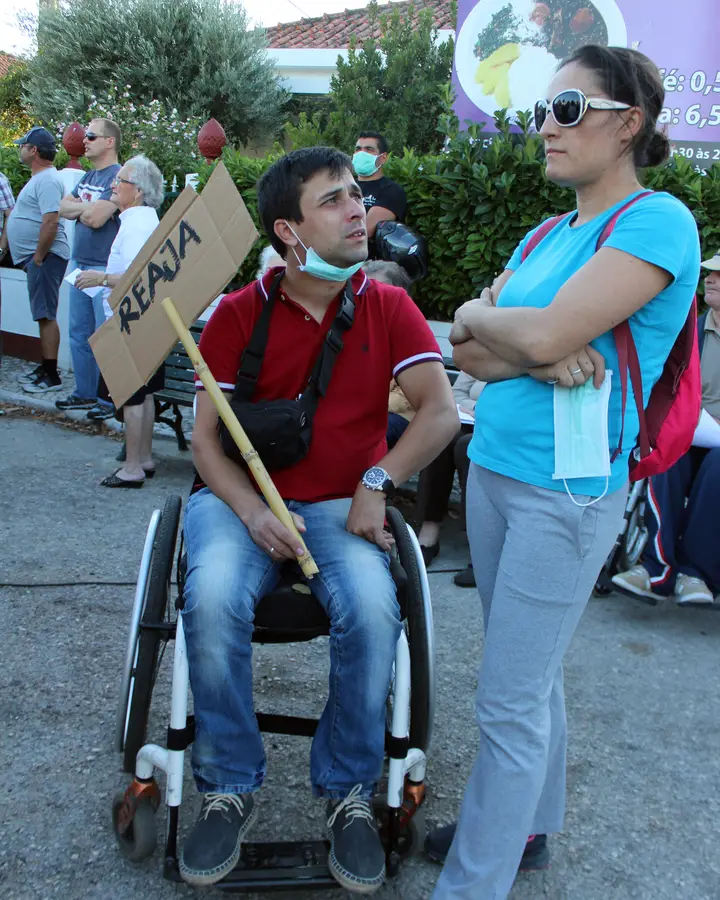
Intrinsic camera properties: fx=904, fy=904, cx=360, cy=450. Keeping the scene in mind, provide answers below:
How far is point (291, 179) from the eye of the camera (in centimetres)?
255

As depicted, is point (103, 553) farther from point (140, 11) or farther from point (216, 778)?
point (140, 11)

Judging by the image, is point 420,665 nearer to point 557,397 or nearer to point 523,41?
point 557,397

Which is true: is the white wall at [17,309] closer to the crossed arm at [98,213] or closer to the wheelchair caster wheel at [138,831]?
the crossed arm at [98,213]

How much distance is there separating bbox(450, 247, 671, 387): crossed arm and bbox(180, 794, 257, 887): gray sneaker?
1.19 m

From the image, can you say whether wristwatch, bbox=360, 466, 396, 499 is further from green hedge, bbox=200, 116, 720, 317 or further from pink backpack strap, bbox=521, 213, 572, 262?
green hedge, bbox=200, 116, 720, 317

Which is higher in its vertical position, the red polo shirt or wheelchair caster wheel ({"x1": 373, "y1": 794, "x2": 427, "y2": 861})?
the red polo shirt

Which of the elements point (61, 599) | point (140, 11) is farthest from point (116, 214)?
point (140, 11)

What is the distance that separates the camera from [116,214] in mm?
6598

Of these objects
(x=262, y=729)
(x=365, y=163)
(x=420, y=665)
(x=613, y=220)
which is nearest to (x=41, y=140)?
(x=365, y=163)


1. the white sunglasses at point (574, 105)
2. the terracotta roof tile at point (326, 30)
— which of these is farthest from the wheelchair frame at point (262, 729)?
the terracotta roof tile at point (326, 30)

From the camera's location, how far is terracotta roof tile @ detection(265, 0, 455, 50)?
24.4 meters

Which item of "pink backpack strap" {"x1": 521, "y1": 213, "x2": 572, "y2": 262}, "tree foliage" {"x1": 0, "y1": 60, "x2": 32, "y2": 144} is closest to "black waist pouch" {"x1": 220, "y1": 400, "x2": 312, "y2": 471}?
"pink backpack strap" {"x1": 521, "y1": 213, "x2": 572, "y2": 262}

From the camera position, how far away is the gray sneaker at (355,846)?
202 cm

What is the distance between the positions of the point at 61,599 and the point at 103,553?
58 cm
